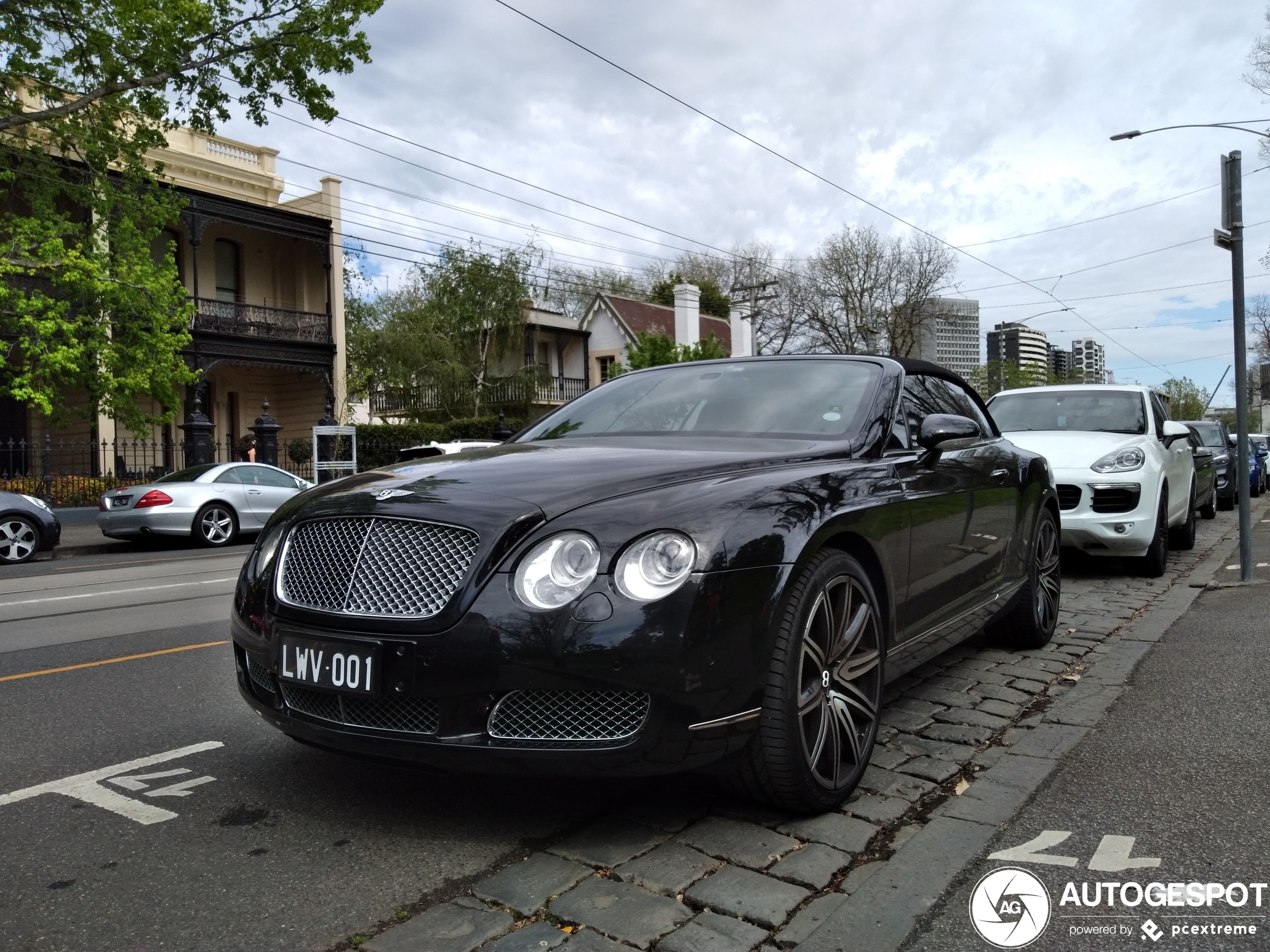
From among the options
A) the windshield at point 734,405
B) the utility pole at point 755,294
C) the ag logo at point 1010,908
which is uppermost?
the utility pole at point 755,294

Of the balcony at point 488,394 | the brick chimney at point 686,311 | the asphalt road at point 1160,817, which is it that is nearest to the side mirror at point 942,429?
the asphalt road at point 1160,817

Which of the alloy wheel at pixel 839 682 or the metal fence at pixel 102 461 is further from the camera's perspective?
the metal fence at pixel 102 461

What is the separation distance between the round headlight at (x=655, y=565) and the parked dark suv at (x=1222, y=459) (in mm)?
17576

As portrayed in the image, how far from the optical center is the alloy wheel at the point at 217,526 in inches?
582

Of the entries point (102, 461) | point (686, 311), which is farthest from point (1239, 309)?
point (686, 311)

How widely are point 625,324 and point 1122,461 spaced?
3580 centimetres

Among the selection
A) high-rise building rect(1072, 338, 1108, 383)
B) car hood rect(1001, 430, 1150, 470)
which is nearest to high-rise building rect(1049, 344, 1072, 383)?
high-rise building rect(1072, 338, 1108, 383)

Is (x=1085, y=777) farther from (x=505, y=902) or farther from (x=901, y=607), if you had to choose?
(x=505, y=902)

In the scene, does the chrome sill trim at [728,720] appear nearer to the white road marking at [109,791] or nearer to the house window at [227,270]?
the white road marking at [109,791]

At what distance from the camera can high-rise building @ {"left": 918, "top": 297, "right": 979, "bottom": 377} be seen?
51969 mm

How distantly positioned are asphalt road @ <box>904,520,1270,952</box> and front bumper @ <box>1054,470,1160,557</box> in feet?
10.3

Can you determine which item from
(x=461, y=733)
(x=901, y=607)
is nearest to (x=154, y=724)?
(x=461, y=733)

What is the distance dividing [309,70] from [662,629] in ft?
52.1

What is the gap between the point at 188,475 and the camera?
1498 centimetres
